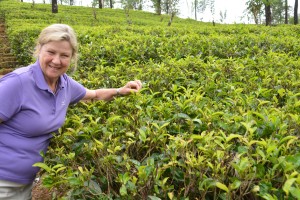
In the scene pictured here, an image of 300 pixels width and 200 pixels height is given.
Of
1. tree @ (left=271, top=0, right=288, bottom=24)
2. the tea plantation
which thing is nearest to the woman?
the tea plantation

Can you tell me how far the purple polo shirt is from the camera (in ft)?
6.84

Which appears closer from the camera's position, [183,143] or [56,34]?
[183,143]

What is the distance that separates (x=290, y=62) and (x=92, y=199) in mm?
3173

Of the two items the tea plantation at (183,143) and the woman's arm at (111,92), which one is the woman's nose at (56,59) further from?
the woman's arm at (111,92)

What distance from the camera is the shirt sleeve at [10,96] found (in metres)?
2.04

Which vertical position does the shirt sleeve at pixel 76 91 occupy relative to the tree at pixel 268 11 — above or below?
below

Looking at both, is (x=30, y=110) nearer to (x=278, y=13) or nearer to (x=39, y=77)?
(x=39, y=77)

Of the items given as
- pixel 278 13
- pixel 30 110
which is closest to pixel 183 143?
pixel 30 110

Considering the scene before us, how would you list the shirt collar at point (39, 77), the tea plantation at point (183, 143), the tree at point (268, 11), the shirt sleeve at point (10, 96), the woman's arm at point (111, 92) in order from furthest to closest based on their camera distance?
the tree at point (268, 11) → the woman's arm at point (111, 92) → the shirt collar at point (39, 77) → the shirt sleeve at point (10, 96) → the tea plantation at point (183, 143)

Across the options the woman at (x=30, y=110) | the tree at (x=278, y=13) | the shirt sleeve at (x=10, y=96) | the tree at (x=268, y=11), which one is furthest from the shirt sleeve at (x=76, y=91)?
the tree at (x=278, y=13)

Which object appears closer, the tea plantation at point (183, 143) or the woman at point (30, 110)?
the tea plantation at point (183, 143)

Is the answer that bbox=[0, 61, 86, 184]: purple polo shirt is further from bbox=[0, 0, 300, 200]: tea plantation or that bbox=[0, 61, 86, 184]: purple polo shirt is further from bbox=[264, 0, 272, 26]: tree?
bbox=[264, 0, 272, 26]: tree

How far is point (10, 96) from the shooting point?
206 cm

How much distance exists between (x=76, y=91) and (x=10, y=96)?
2.29ft
